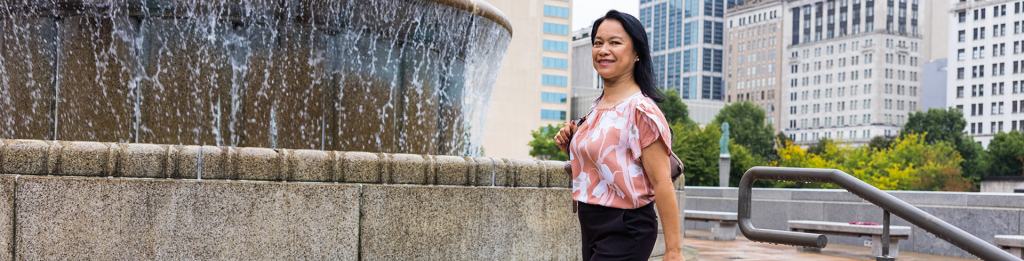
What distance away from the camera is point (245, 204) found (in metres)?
6.20

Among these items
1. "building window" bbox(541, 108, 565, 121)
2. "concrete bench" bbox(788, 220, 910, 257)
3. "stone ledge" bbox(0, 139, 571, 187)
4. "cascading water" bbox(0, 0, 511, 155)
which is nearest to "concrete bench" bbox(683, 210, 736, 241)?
"concrete bench" bbox(788, 220, 910, 257)

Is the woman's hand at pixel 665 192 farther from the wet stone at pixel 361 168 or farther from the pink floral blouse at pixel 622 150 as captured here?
the wet stone at pixel 361 168

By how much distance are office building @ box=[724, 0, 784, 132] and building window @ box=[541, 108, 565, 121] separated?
67.1 meters

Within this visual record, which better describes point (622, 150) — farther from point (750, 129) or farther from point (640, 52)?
point (750, 129)

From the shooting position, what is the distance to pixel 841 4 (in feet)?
555

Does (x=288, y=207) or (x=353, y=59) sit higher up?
(x=353, y=59)

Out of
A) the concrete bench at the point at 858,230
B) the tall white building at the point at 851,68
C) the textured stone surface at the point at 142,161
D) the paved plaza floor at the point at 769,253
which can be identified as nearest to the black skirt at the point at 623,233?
the textured stone surface at the point at 142,161

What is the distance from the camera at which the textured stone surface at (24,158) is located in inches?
231

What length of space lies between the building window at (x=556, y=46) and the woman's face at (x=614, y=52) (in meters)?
106

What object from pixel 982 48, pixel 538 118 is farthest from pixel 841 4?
pixel 538 118

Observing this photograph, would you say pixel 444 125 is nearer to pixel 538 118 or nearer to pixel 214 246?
pixel 214 246

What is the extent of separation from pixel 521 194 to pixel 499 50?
17.8 ft

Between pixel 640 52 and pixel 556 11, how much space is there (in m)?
107

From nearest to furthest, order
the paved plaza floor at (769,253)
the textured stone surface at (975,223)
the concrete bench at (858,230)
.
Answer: the paved plaza floor at (769,253) → the concrete bench at (858,230) → the textured stone surface at (975,223)
